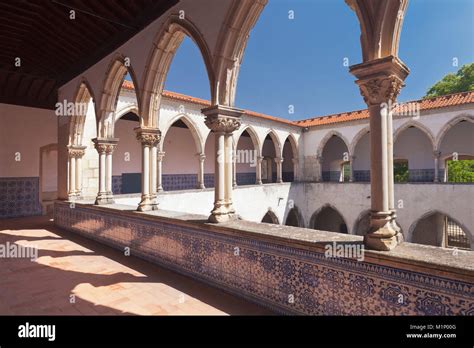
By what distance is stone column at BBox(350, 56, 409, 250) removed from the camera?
241cm

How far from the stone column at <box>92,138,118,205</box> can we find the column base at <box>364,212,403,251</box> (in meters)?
5.59

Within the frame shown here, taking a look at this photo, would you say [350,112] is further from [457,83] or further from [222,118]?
[457,83]

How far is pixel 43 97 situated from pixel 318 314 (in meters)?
11.3

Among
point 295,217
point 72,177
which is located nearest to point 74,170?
point 72,177

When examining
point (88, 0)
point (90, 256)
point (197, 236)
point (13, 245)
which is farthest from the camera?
point (13, 245)

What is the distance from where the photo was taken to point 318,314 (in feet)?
8.52

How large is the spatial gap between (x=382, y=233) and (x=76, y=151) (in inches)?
309

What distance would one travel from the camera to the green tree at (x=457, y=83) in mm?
23234

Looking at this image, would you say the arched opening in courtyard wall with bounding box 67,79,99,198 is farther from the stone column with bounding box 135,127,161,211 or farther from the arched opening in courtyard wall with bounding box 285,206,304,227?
the arched opening in courtyard wall with bounding box 285,206,304,227

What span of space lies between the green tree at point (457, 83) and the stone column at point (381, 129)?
1045 inches

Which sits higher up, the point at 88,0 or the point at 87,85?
the point at 88,0
